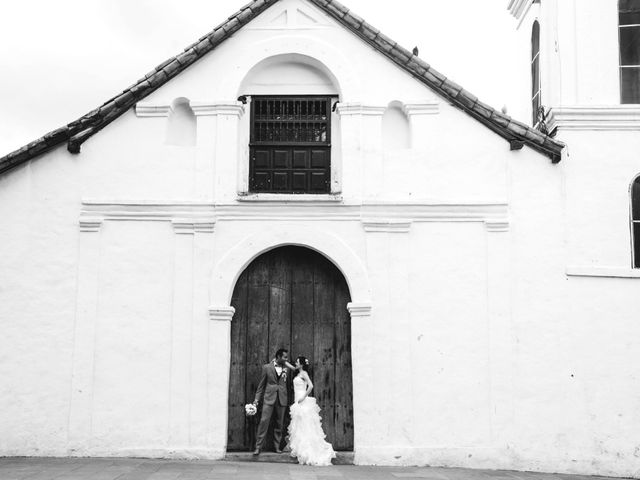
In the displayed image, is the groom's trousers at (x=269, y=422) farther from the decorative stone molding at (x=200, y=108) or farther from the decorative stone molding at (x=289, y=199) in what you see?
the decorative stone molding at (x=200, y=108)

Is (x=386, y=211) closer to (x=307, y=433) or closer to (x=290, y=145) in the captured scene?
(x=290, y=145)

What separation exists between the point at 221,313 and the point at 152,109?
10.4ft

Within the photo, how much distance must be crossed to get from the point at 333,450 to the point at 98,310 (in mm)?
3871

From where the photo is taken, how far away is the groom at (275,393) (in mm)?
11734

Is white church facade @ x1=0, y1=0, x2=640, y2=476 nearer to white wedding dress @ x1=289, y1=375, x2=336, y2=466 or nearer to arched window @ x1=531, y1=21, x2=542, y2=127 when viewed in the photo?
white wedding dress @ x1=289, y1=375, x2=336, y2=466

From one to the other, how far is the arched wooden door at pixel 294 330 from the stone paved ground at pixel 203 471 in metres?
0.80

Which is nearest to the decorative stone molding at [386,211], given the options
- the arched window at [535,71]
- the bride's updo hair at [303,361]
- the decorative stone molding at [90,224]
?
the decorative stone molding at [90,224]

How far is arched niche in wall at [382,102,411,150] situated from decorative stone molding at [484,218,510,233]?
5.39 feet

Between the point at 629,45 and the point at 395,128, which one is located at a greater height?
the point at 629,45

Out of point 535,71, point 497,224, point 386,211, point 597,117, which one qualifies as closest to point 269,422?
point 386,211

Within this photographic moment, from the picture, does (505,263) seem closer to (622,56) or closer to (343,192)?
(343,192)

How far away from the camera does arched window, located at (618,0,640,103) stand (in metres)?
12.6

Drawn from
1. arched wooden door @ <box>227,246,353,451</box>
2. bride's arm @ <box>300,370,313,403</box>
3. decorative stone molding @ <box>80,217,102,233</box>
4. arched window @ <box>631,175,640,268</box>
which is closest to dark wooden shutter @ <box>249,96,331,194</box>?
arched wooden door @ <box>227,246,353,451</box>

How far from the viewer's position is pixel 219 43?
1237cm
